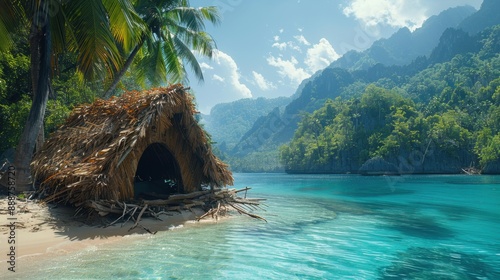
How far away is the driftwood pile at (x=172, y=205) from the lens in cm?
774

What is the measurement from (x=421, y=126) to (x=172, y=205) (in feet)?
241

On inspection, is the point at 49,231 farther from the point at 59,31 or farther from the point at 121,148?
the point at 59,31

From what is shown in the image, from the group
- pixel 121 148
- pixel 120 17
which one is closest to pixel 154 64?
pixel 120 17

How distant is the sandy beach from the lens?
5.81 metres

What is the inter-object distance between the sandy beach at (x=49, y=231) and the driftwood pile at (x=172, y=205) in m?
0.27

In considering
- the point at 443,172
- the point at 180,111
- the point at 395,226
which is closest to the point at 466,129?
the point at 443,172

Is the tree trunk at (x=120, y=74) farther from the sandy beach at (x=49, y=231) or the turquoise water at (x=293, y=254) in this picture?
the turquoise water at (x=293, y=254)

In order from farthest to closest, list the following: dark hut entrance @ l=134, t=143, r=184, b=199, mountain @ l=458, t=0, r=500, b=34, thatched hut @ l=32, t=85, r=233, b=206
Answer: mountain @ l=458, t=0, r=500, b=34 < dark hut entrance @ l=134, t=143, r=184, b=199 < thatched hut @ l=32, t=85, r=233, b=206

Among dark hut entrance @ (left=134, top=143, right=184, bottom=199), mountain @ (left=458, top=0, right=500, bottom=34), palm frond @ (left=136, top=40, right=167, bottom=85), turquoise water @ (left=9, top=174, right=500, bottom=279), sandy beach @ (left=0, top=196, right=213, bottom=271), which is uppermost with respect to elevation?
mountain @ (left=458, top=0, right=500, bottom=34)

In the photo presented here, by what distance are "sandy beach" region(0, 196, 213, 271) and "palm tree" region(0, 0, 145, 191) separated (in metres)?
1.73

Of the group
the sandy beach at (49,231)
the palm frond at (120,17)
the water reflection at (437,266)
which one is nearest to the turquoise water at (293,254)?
the water reflection at (437,266)

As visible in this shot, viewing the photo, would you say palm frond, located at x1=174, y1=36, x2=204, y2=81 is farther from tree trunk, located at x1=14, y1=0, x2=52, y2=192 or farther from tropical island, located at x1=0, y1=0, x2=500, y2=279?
tree trunk, located at x1=14, y1=0, x2=52, y2=192

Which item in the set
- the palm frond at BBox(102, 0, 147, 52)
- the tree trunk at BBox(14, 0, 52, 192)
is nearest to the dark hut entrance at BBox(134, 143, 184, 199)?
the tree trunk at BBox(14, 0, 52, 192)

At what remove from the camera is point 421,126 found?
7044 cm
